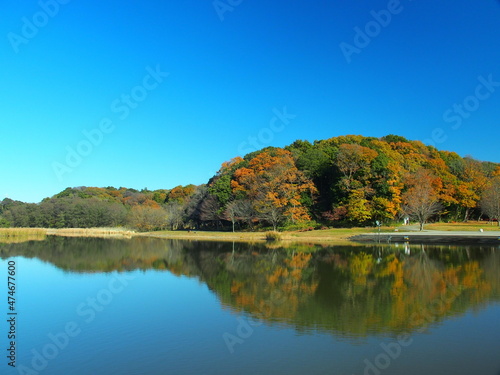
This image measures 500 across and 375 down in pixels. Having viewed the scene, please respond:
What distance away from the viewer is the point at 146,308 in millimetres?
12414

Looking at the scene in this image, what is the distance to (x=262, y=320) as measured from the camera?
10570mm

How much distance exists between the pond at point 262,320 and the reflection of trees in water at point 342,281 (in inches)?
2.5

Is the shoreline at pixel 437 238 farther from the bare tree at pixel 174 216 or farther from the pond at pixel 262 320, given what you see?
the bare tree at pixel 174 216

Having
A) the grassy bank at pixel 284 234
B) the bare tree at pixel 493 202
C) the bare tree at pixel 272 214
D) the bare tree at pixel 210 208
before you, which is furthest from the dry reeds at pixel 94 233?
the bare tree at pixel 493 202

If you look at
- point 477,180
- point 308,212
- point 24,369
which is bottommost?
point 24,369

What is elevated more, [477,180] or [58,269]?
[477,180]

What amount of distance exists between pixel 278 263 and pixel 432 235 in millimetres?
16630

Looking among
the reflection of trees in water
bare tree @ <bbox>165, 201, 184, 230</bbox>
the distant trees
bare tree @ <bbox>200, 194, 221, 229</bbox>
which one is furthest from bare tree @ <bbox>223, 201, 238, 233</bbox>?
the reflection of trees in water

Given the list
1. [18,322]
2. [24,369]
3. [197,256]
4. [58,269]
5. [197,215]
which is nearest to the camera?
[24,369]

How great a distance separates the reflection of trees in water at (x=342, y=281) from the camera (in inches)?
425

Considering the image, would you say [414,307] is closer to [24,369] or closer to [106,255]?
[24,369]

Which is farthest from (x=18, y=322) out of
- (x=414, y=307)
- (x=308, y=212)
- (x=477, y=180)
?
(x=477, y=180)

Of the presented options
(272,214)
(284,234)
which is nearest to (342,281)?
(284,234)

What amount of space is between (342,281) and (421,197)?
1134 inches
